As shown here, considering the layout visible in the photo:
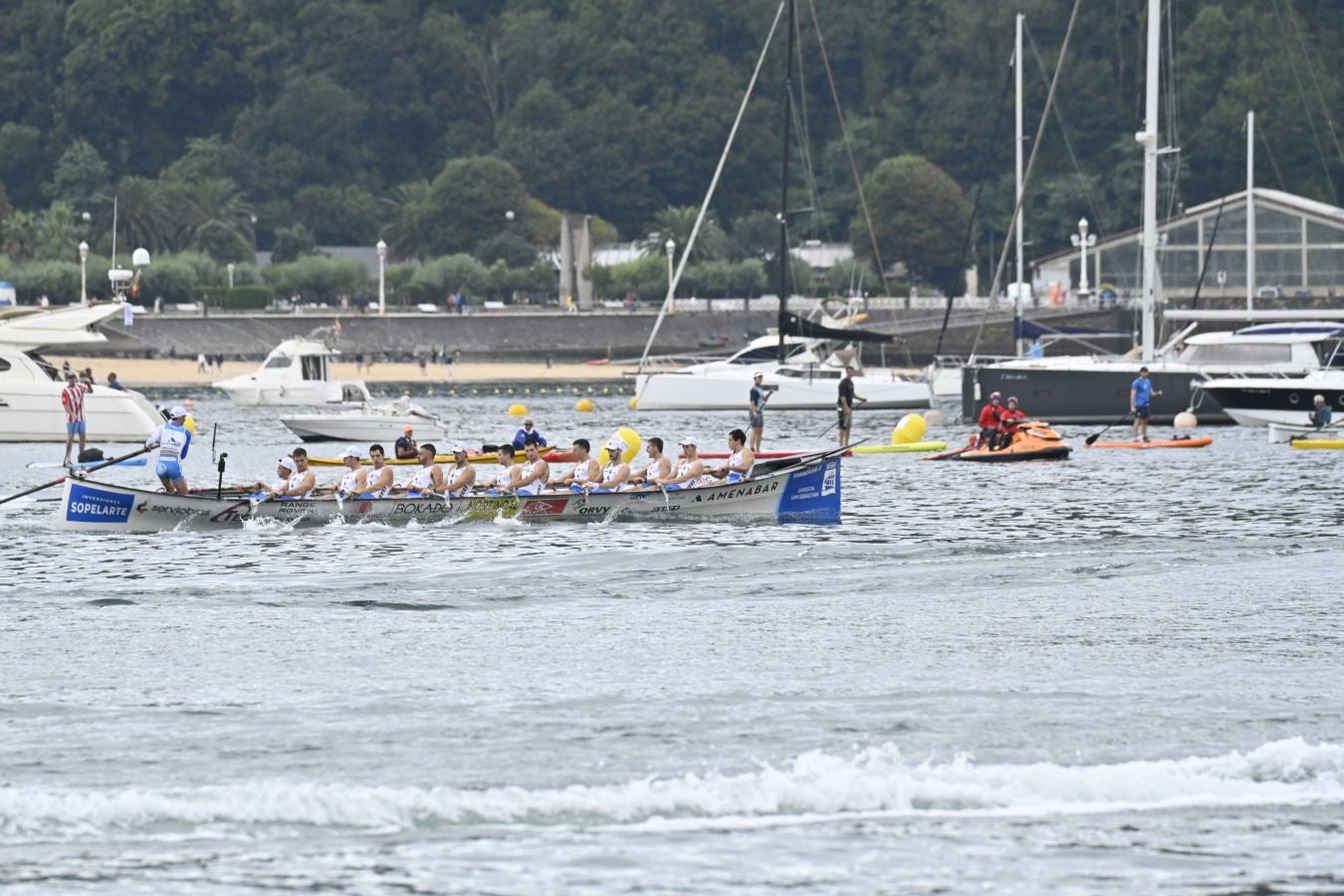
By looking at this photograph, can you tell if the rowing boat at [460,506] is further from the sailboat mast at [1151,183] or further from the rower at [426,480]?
the sailboat mast at [1151,183]

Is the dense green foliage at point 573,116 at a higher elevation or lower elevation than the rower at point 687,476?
higher

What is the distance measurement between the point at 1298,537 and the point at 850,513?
7437 mm

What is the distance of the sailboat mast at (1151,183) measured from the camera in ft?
186

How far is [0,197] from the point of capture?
481 ft

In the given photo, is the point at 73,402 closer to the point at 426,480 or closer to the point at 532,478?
the point at 426,480

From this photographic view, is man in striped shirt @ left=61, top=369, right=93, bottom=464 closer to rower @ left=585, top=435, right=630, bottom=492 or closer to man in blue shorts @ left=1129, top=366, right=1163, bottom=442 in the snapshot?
rower @ left=585, top=435, right=630, bottom=492

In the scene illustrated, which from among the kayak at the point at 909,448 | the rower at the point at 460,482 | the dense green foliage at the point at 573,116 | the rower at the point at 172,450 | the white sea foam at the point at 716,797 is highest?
the dense green foliage at the point at 573,116

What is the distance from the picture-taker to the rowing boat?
113ft

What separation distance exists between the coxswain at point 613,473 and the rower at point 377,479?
298 cm

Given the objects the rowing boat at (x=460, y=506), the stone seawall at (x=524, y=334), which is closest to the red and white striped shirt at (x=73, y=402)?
the rowing boat at (x=460, y=506)

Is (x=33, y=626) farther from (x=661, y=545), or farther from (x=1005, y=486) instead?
(x=1005, y=486)

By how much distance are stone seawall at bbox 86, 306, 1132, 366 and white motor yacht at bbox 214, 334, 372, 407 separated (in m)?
34.9

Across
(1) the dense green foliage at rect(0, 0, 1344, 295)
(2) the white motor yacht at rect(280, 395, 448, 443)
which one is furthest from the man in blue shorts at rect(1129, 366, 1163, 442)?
(1) the dense green foliage at rect(0, 0, 1344, 295)

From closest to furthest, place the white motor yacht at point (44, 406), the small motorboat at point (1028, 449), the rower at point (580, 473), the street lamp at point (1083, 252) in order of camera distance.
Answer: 1. the rower at point (580, 473)
2. the small motorboat at point (1028, 449)
3. the white motor yacht at point (44, 406)
4. the street lamp at point (1083, 252)
